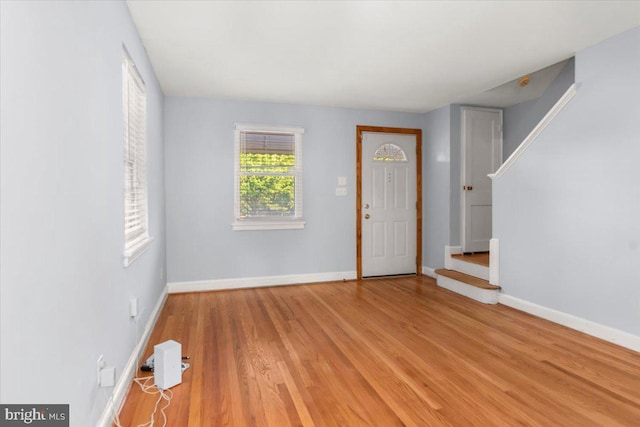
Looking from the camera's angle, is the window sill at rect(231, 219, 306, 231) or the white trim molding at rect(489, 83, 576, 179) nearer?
the white trim molding at rect(489, 83, 576, 179)

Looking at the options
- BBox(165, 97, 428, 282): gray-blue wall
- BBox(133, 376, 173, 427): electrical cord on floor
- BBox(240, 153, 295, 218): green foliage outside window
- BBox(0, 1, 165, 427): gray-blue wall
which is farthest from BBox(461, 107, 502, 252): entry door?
BBox(0, 1, 165, 427): gray-blue wall

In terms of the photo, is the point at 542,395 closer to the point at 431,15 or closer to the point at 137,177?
the point at 431,15

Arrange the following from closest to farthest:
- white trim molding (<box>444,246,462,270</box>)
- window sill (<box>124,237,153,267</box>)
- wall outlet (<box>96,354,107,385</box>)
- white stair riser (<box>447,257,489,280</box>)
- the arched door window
A: wall outlet (<box>96,354,107,385</box>), window sill (<box>124,237,153,267</box>), white stair riser (<box>447,257,489,280</box>), white trim molding (<box>444,246,462,270</box>), the arched door window

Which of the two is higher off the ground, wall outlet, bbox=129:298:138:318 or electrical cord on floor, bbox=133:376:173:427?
wall outlet, bbox=129:298:138:318

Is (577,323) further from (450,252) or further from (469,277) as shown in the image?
(450,252)

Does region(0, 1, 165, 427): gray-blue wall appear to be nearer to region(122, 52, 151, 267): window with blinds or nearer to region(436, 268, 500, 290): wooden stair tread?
region(122, 52, 151, 267): window with blinds

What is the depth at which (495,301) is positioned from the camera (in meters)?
4.21

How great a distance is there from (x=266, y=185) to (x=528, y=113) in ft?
12.8

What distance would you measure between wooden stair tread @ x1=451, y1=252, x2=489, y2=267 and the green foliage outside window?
2.46 m

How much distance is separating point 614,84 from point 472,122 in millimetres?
2287

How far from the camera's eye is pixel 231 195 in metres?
4.92

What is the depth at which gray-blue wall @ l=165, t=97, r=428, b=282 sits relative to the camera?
15.6ft

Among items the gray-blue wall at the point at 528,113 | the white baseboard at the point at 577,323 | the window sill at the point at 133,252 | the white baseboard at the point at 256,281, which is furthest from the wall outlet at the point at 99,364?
the gray-blue wall at the point at 528,113

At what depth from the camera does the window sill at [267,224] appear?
491 centimetres
